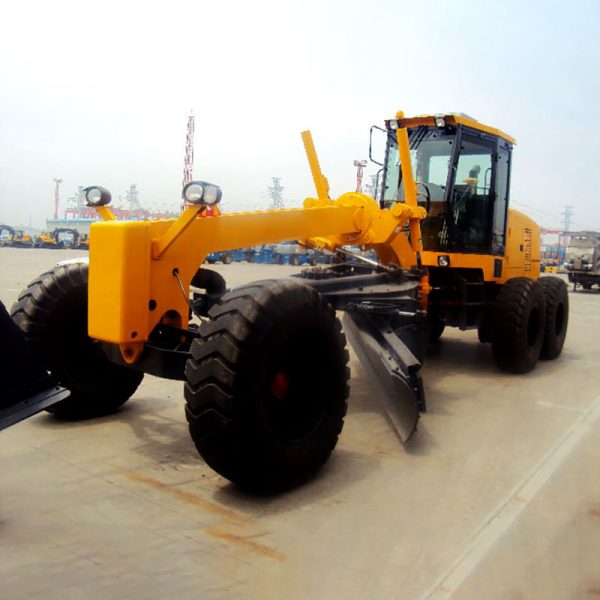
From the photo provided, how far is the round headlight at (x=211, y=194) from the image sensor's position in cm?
358

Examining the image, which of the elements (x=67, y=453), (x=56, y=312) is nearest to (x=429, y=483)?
(x=67, y=453)

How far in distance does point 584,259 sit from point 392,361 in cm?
2344

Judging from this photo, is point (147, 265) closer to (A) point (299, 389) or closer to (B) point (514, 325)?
(A) point (299, 389)

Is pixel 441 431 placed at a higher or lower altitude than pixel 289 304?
lower

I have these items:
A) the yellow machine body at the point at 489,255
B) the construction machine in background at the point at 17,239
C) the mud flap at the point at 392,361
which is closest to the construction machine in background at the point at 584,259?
the yellow machine body at the point at 489,255

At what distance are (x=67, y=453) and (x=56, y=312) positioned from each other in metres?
1.06

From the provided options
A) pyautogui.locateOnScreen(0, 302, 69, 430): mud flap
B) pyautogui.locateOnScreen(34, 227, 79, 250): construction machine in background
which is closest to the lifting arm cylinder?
pyautogui.locateOnScreen(0, 302, 69, 430): mud flap

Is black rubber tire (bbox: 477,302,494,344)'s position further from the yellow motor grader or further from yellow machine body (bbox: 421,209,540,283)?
yellow machine body (bbox: 421,209,540,283)

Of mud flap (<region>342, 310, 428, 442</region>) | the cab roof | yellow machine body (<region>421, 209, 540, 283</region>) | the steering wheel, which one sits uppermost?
the cab roof

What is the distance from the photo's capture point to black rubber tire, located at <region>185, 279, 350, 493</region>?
3193 mm

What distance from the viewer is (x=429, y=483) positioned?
3.84m

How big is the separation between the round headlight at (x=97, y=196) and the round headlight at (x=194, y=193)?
1.03 meters

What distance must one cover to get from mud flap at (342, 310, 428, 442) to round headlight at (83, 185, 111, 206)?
88.9 inches

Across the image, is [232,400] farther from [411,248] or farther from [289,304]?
[411,248]
